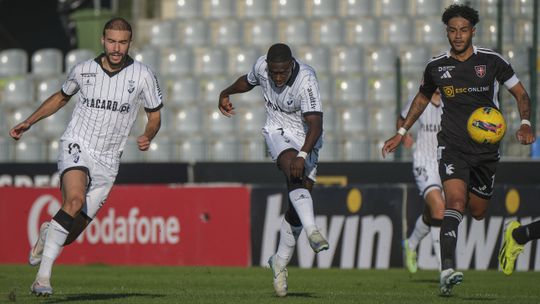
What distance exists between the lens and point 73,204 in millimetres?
A: 10531

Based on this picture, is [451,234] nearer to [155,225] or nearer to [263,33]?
[155,225]

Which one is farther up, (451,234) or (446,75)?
(446,75)

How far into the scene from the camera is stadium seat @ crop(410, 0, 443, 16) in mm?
25672

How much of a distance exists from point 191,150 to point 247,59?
3.19 meters

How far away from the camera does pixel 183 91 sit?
25641mm

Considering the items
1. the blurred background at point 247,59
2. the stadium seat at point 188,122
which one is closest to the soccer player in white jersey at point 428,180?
the blurred background at point 247,59

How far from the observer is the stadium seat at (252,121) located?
24.3 metres

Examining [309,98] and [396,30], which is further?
[396,30]

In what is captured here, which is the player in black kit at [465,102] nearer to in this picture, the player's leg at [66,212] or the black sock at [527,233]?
the black sock at [527,233]

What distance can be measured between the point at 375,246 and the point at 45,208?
532cm

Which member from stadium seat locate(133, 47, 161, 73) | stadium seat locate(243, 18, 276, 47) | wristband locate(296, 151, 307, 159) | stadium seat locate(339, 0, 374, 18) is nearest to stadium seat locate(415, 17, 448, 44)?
stadium seat locate(339, 0, 374, 18)

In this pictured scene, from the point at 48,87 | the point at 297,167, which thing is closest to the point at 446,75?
the point at 297,167

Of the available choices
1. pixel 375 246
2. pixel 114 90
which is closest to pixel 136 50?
pixel 375 246

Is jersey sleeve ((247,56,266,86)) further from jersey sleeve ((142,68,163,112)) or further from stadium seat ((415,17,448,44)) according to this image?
stadium seat ((415,17,448,44))
